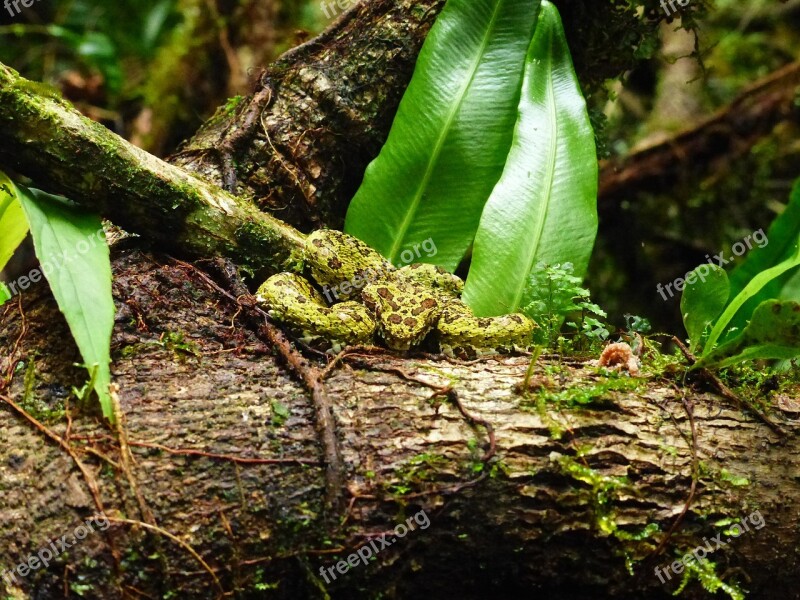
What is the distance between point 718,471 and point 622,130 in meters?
5.34

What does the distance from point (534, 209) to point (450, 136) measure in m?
0.62

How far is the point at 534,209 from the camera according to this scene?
3582 millimetres

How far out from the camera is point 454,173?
3.82 m

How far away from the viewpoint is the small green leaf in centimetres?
314

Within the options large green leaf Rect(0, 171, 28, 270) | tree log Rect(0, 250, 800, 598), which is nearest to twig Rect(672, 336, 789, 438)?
tree log Rect(0, 250, 800, 598)

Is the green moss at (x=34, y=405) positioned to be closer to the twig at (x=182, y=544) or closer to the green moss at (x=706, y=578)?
the twig at (x=182, y=544)

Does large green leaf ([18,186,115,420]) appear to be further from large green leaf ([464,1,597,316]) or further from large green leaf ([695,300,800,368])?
large green leaf ([695,300,800,368])

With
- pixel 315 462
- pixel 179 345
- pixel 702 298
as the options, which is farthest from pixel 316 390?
pixel 702 298

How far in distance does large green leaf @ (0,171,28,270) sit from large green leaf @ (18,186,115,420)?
36 cm

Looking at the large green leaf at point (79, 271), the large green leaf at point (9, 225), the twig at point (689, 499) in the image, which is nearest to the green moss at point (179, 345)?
the large green leaf at point (79, 271)

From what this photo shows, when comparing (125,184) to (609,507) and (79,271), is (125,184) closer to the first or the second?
(79,271)

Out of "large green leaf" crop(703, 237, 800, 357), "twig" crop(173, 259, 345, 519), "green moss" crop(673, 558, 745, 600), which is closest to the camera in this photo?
"twig" crop(173, 259, 345, 519)

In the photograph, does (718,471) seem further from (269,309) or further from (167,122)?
(167,122)

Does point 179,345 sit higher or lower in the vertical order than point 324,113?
lower
